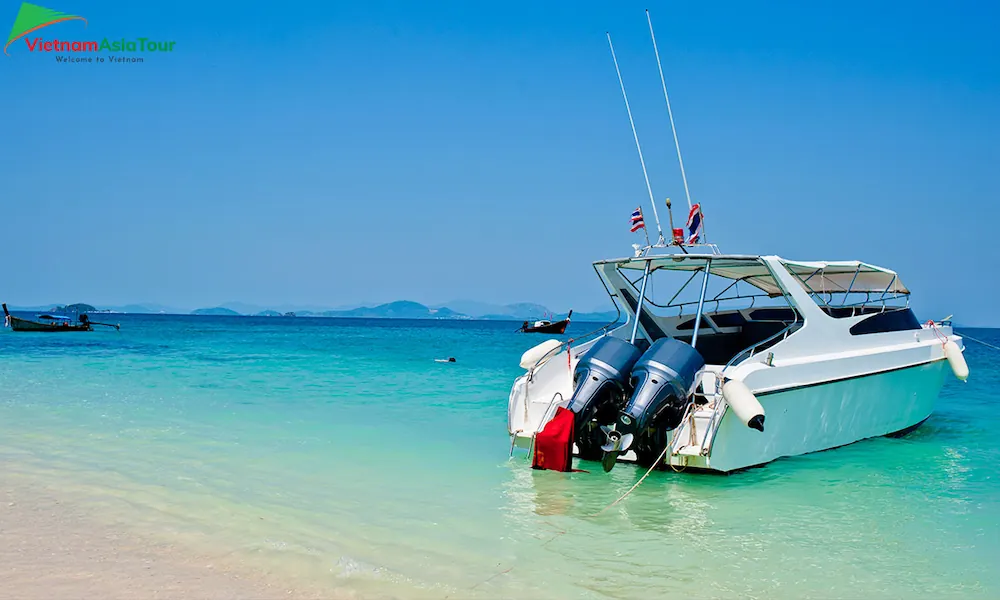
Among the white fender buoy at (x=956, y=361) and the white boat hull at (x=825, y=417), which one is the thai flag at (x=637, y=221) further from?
the white fender buoy at (x=956, y=361)

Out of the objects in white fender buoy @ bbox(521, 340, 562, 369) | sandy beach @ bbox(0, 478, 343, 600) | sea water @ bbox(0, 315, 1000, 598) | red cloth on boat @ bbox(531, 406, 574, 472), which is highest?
white fender buoy @ bbox(521, 340, 562, 369)

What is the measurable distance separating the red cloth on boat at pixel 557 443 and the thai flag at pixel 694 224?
113 inches

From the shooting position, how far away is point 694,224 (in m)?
8.80

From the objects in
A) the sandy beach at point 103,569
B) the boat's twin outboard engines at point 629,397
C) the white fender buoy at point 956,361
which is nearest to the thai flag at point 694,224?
the boat's twin outboard engines at point 629,397

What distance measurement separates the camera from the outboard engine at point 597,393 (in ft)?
23.6

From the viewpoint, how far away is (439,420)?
12117mm

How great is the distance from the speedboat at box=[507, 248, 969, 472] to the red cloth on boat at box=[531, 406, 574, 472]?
0.11 m

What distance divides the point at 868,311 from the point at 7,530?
1020 cm

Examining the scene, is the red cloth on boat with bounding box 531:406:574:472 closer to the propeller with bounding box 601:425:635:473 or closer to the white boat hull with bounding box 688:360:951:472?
the propeller with bounding box 601:425:635:473

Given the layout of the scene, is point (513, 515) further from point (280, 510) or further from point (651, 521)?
point (280, 510)

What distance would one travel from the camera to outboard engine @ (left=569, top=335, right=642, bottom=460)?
23.6ft

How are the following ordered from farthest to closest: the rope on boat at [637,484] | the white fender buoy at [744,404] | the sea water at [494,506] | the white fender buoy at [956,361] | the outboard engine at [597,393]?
the white fender buoy at [956,361]
the outboard engine at [597,393]
the white fender buoy at [744,404]
the rope on boat at [637,484]
the sea water at [494,506]

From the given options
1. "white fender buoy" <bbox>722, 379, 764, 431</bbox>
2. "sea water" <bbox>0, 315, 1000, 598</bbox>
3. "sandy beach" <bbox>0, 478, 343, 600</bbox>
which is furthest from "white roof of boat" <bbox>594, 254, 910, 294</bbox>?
"sandy beach" <bbox>0, 478, 343, 600</bbox>

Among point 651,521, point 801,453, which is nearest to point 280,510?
point 651,521
